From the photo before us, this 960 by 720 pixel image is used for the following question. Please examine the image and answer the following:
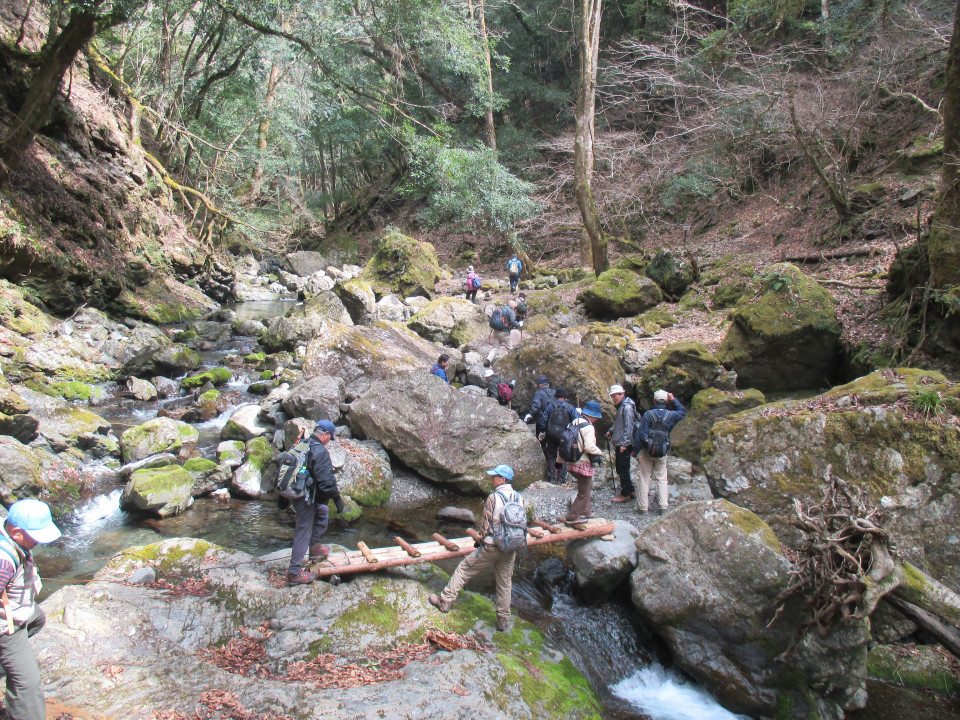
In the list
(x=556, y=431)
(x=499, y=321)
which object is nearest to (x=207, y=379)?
(x=499, y=321)

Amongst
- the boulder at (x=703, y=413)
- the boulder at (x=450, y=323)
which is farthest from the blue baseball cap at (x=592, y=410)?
the boulder at (x=450, y=323)

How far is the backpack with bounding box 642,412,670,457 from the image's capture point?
7.12 meters

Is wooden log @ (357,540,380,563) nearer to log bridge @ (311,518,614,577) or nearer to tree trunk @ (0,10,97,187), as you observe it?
log bridge @ (311,518,614,577)

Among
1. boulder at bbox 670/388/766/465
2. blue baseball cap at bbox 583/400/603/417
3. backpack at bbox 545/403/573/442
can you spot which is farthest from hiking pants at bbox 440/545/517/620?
boulder at bbox 670/388/766/465

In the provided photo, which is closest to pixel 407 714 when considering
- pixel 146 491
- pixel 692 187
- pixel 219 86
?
pixel 146 491

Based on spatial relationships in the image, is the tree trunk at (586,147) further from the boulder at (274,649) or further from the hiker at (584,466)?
the boulder at (274,649)

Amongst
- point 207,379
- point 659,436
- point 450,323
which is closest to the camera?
point 659,436

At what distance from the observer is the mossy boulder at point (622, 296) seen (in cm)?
1452

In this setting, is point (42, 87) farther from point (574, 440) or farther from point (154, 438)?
point (574, 440)

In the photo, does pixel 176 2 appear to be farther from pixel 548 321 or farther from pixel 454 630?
pixel 454 630

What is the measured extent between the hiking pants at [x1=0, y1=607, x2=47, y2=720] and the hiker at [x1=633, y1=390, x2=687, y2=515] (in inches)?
254

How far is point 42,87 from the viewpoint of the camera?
12016 millimetres

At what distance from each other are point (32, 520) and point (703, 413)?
886 cm

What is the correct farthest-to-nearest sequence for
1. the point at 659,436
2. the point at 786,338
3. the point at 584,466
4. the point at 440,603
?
the point at 786,338, the point at 659,436, the point at 584,466, the point at 440,603
